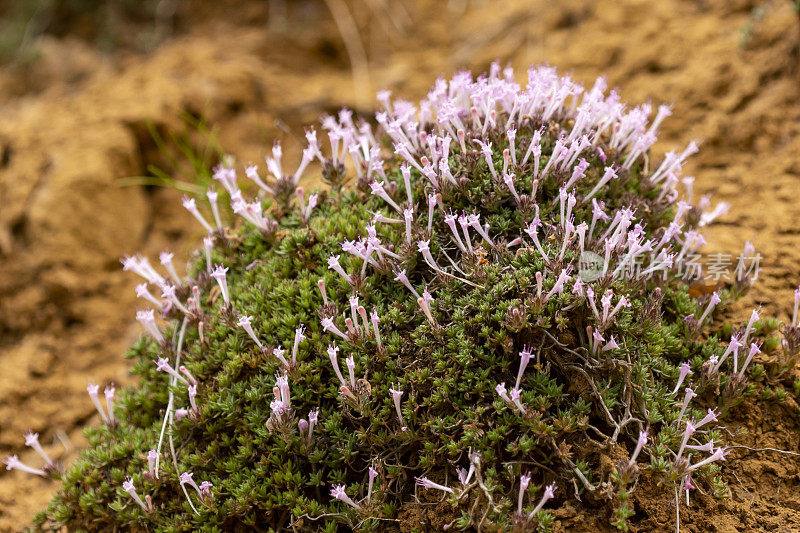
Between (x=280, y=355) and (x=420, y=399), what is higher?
(x=280, y=355)

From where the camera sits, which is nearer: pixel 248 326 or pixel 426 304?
pixel 426 304

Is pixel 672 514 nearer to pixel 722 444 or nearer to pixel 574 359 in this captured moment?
pixel 722 444

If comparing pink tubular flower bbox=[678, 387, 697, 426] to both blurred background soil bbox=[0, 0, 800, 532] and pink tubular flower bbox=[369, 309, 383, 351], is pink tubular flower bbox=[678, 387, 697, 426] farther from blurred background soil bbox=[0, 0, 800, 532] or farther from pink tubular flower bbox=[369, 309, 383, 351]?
pink tubular flower bbox=[369, 309, 383, 351]

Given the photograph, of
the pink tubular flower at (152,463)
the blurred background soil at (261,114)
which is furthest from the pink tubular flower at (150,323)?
the blurred background soil at (261,114)

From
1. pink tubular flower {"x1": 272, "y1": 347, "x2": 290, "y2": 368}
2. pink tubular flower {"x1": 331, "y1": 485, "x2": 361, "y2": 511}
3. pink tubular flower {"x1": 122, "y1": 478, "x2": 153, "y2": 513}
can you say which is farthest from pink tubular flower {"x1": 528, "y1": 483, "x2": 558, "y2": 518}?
pink tubular flower {"x1": 122, "y1": 478, "x2": 153, "y2": 513}

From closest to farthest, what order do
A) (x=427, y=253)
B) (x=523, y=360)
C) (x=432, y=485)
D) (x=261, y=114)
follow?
(x=432, y=485) < (x=523, y=360) < (x=427, y=253) < (x=261, y=114)

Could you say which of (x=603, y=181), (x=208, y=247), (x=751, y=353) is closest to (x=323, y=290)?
(x=208, y=247)

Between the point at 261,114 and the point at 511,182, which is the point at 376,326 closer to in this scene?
the point at 511,182

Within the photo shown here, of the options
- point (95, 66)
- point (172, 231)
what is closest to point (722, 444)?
point (172, 231)
